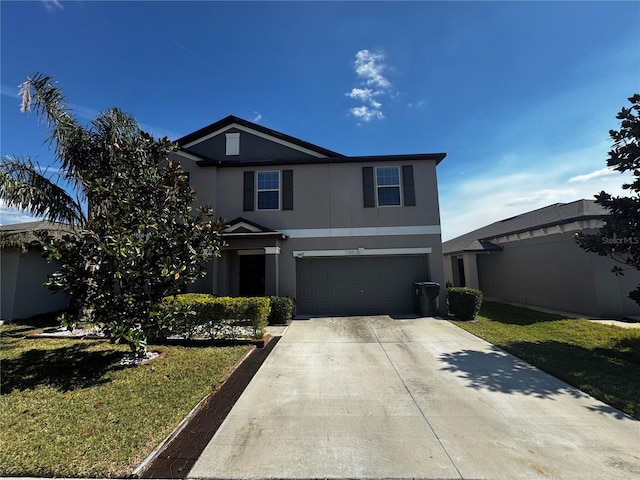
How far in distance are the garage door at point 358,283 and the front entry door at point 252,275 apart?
1.56 m

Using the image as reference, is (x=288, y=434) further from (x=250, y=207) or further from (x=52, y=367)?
(x=250, y=207)

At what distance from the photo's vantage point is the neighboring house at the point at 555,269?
34.5 feet

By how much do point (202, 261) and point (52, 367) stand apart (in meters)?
3.55

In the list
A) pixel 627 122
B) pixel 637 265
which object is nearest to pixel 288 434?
pixel 637 265

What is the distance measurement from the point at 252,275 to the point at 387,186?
6748mm

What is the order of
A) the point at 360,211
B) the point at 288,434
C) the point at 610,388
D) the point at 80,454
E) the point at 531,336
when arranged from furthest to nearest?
the point at 360,211 < the point at 531,336 < the point at 610,388 < the point at 288,434 < the point at 80,454

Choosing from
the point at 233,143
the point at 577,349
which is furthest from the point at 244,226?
the point at 577,349

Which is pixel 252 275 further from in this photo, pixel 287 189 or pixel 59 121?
pixel 59 121

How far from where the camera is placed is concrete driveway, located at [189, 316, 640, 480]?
113 inches

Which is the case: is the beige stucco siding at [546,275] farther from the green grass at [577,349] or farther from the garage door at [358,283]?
the garage door at [358,283]

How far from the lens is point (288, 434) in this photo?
3.46m

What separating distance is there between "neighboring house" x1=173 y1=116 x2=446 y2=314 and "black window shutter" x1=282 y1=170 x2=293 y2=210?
0.14 feet

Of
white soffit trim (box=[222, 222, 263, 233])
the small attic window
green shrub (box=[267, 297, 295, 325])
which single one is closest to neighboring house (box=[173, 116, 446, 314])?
white soffit trim (box=[222, 222, 263, 233])

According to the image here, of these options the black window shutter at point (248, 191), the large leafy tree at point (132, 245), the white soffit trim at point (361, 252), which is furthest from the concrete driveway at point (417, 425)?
the black window shutter at point (248, 191)
